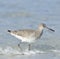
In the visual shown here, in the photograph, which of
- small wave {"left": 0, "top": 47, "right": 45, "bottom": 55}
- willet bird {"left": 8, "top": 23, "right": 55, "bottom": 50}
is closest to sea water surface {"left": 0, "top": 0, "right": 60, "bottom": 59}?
small wave {"left": 0, "top": 47, "right": 45, "bottom": 55}

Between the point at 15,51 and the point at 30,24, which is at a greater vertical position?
the point at 15,51

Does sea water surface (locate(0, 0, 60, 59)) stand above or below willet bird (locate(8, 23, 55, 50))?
below

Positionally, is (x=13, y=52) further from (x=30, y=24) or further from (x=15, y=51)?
(x=30, y=24)

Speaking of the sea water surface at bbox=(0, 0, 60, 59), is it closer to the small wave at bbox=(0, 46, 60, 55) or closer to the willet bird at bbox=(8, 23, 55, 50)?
the small wave at bbox=(0, 46, 60, 55)

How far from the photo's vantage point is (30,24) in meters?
13.4

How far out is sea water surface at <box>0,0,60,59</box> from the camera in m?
10.6

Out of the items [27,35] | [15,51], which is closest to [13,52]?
[15,51]

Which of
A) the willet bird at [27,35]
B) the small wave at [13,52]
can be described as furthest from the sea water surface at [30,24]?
the willet bird at [27,35]

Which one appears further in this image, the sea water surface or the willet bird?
the willet bird

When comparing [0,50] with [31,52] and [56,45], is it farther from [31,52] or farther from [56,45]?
[56,45]

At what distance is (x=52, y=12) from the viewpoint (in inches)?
594

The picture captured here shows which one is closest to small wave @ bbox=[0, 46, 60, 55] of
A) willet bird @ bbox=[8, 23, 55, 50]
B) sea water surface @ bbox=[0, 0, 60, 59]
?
sea water surface @ bbox=[0, 0, 60, 59]

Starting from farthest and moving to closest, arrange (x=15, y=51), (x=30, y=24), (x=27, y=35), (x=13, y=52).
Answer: (x=30, y=24), (x=27, y=35), (x=15, y=51), (x=13, y=52)

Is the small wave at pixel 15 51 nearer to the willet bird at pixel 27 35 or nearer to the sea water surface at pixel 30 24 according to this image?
the sea water surface at pixel 30 24
